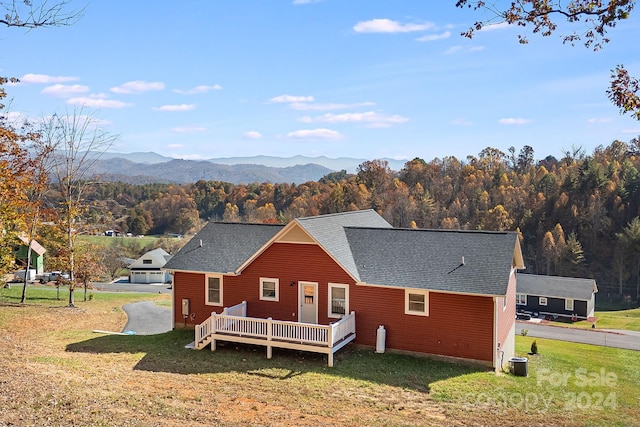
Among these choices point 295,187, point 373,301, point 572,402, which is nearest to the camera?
Answer: point 572,402

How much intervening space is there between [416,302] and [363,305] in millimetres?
2006

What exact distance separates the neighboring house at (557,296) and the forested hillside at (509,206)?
2755 cm

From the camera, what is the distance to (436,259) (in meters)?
19.1

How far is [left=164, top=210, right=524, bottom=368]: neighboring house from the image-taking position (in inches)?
693

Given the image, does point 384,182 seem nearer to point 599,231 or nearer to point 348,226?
point 599,231

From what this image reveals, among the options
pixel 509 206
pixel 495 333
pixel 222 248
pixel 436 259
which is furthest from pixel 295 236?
pixel 509 206

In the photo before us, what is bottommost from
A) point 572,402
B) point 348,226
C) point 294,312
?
point 572,402

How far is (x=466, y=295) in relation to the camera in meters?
17.5

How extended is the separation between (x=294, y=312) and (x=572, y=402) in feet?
33.1

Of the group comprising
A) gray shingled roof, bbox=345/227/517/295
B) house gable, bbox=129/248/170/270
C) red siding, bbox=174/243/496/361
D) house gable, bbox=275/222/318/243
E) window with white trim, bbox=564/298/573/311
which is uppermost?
house gable, bbox=275/222/318/243

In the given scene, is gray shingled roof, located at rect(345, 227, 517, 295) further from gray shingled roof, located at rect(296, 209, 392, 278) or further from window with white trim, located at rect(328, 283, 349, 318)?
window with white trim, located at rect(328, 283, 349, 318)

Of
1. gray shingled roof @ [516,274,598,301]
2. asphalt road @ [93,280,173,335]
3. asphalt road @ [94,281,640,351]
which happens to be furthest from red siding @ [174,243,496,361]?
gray shingled roof @ [516,274,598,301]

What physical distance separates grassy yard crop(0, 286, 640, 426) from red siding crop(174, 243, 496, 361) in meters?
0.72

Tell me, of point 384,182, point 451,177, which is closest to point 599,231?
point 451,177
